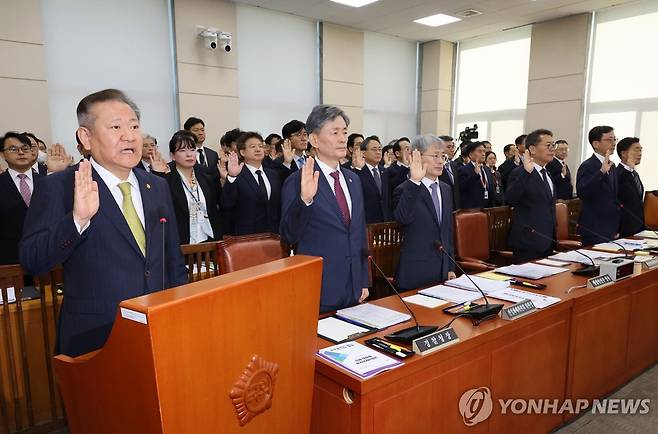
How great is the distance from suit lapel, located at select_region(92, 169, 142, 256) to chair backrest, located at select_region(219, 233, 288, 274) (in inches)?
27.6

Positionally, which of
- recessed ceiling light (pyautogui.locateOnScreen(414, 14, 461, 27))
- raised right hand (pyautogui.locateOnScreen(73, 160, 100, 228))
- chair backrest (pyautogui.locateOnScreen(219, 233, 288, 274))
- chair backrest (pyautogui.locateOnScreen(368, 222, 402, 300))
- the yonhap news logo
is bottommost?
Answer: the yonhap news logo

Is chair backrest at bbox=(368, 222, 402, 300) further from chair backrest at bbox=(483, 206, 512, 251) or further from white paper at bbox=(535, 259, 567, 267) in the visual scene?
chair backrest at bbox=(483, 206, 512, 251)

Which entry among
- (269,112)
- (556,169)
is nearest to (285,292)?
(556,169)

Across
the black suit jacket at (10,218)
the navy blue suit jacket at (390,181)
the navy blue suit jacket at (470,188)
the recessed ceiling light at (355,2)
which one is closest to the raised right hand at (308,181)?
the black suit jacket at (10,218)

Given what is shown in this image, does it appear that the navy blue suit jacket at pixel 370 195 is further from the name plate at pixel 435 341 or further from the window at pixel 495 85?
the window at pixel 495 85

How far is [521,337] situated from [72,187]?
1738mm

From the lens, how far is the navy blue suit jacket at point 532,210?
3340 mm

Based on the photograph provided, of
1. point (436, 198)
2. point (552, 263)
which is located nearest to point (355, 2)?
point (436, 198)

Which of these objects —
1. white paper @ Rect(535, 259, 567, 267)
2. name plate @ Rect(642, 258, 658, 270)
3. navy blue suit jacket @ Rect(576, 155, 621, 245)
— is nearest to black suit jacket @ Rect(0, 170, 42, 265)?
white paper @ Rect(535, 259, 567, 267)

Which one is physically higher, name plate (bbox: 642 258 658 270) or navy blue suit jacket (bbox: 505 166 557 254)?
navy blue suit jacket (bbox: 505 166 557 254)

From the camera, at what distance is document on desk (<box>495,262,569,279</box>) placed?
8.04 ft

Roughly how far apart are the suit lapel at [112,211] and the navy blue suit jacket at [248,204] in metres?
2.02

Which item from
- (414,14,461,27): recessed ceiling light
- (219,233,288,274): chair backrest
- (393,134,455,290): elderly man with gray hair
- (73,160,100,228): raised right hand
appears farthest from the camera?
(414,14,461,27): recessed ceiling light

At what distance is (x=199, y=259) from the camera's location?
2.37 meters
